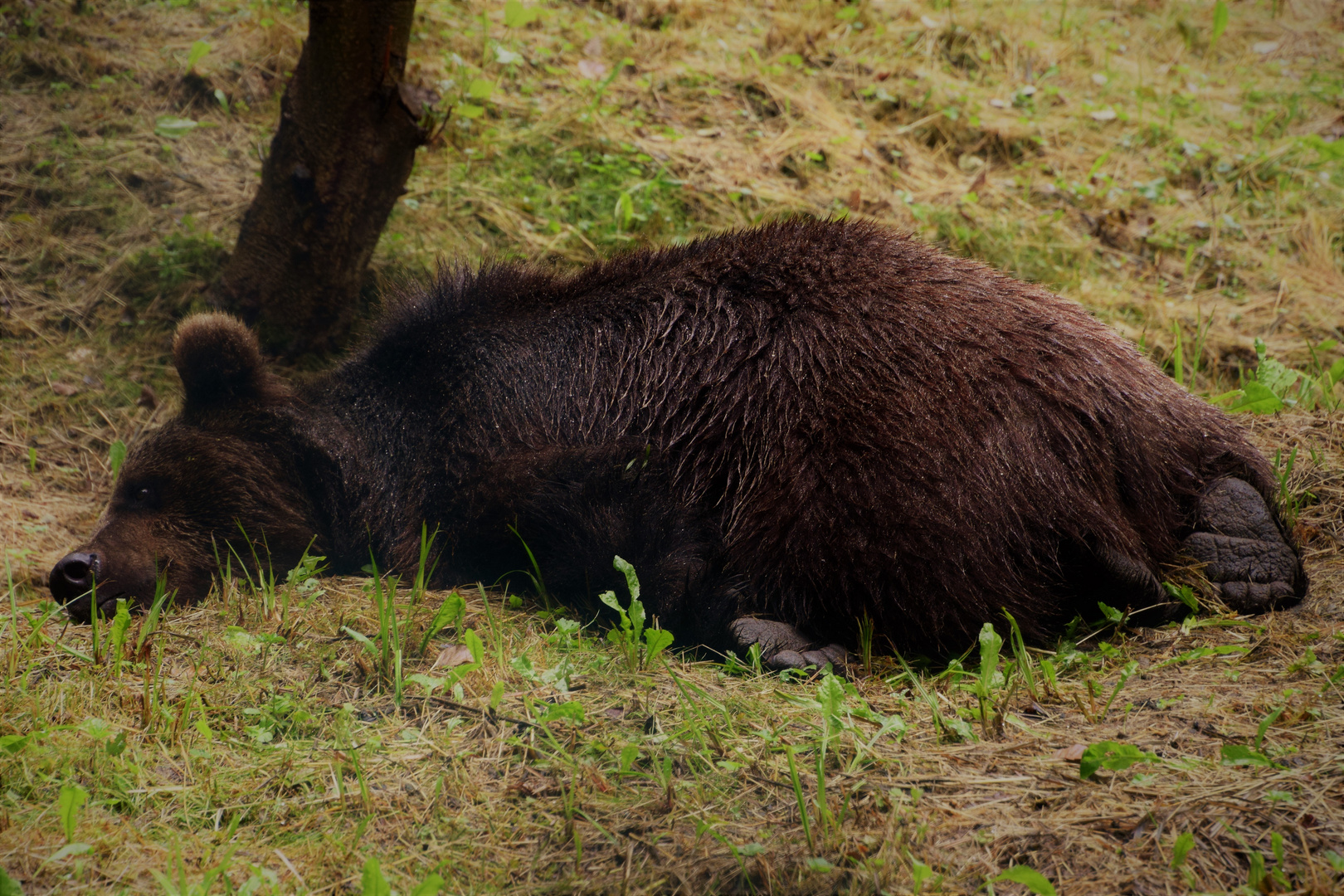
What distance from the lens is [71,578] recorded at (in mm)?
3342

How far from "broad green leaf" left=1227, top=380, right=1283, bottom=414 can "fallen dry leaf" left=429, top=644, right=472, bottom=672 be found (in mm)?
3721

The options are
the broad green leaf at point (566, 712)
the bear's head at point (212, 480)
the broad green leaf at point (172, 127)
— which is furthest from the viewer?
the broad green leaf at point (172, 127)

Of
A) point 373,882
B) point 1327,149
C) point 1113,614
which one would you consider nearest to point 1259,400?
point 1113,614

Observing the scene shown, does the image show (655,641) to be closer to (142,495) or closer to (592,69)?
(142,495)

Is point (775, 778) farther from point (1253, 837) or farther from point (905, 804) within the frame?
point (1253, 837)

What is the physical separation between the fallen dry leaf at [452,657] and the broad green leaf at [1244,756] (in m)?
2.12

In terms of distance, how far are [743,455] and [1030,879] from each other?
72.7 inches

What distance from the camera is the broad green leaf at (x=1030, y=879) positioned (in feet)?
5.73

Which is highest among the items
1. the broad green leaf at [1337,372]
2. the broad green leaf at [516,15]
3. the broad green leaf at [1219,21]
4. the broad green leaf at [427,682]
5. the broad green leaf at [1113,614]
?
the broad green leaf at [1219,21]

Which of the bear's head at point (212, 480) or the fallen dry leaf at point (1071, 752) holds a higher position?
the fallen dry leaf at point (1071, 752)

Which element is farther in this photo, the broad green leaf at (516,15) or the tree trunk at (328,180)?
the broad green leaf at (516,15)

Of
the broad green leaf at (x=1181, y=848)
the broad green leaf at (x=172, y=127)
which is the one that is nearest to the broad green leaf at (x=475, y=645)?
the broad green leaf at (x=1181, y=848)

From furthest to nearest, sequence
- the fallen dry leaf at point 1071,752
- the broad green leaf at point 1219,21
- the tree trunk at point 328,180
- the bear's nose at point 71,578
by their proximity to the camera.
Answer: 1. the broad green leaf at point 1219,21
2. the tree trunk at point 328,180
3. the bear's nose at point 71,578
4. the fallen dry leaf at point 1071,752

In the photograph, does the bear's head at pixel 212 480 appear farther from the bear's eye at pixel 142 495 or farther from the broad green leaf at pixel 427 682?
the broad green leaf at pixel 427 682
